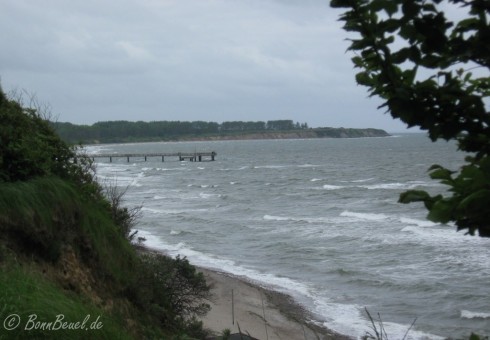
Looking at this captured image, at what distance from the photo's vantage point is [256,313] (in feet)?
45.4

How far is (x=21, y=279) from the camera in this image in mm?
4773

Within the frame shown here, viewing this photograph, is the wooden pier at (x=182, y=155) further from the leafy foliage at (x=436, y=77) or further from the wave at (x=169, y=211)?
the leafy foliage at (x=436, y=77)

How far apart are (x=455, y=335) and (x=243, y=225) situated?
19.9 m

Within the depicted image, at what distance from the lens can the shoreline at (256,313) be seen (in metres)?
15.0

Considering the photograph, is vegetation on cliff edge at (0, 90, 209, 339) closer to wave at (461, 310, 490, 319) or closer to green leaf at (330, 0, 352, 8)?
green leaf at (330, 0, 352, 8)

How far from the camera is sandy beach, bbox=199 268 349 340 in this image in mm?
15023

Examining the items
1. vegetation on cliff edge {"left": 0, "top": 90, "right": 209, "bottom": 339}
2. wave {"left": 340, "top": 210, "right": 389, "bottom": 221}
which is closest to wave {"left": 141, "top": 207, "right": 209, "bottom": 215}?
wave {"left": 340, "top": 210, "right": 389, "bottom": 221}

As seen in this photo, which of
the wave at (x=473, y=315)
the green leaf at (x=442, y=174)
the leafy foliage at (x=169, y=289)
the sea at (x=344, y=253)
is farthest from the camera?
the sea at (x=344, y=253)

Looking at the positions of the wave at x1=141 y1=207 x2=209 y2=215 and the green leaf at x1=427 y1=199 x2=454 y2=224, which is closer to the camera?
the green leaf at x1=427 y1=199 x2=454 y2=224

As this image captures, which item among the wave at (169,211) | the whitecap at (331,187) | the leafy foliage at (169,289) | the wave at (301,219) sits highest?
the leafy foliage at (169,289)

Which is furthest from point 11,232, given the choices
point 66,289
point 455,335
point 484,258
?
point 484,258

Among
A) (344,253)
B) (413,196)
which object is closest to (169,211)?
(344,253)

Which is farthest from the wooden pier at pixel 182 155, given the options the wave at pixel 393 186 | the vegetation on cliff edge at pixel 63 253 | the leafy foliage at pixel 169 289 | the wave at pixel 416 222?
the vegetation on cliff edge at pixel 63 253

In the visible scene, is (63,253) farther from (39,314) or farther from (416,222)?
(416,222)
